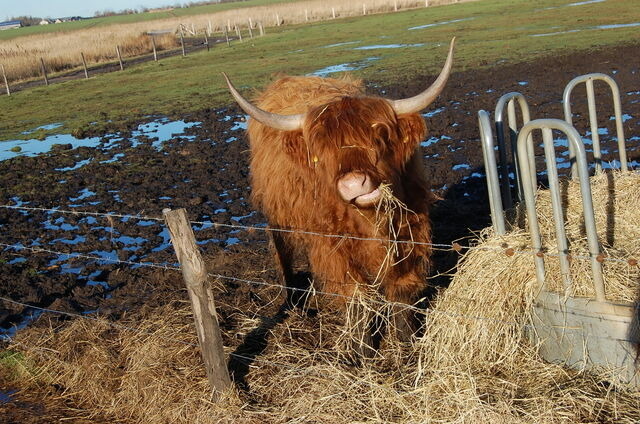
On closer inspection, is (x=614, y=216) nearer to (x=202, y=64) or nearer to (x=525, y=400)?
(x=525, y=400)

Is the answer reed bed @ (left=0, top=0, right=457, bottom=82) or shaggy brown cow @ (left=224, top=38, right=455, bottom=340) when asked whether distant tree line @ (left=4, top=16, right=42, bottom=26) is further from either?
shaggy brown cow @ (left=224, top=38, right=455, bottom=340)

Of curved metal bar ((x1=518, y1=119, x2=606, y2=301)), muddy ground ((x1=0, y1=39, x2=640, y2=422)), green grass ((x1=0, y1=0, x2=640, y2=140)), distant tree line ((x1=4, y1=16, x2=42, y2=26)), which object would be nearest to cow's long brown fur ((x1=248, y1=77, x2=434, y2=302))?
muddy ground ((x1=0, y1=39, x2=640, y2=422))

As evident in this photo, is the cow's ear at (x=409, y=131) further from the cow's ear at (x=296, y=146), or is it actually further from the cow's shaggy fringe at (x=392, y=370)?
the cow's shaggy fringe at (x=392, y=370)

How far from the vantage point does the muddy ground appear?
5566 millimetres

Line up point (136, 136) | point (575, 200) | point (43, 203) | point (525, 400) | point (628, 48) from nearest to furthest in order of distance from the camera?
point (525, 400)
point (575, 200)
point (43, 203)
point (136, 136)
point (628, 48)

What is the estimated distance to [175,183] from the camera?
9266 millimetres

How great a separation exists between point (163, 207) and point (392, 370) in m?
4.87

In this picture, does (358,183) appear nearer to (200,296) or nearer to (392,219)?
(392,219)

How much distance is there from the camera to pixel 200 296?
359 centimetres

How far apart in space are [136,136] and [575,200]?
10607mm

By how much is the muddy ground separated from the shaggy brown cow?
52cm

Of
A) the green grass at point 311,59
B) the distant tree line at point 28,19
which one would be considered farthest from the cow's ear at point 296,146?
the distant tree line at point 28,19

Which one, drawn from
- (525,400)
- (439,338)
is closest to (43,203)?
(439,338)

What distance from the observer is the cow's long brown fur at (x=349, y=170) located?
3.77 meters
